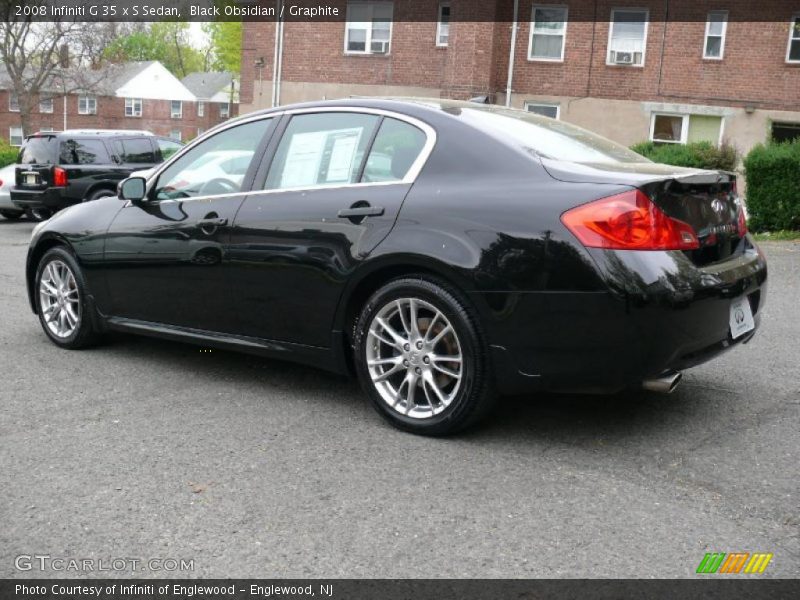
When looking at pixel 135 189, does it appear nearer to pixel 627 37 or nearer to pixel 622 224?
pixel 622 224

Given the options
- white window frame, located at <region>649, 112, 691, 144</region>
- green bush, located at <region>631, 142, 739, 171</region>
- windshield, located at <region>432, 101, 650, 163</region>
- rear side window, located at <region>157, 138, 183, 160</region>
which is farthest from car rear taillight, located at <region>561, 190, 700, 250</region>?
white window frame, located at <region>649, 112, 691, 144</region>

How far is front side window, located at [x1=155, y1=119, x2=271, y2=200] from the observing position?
523cm

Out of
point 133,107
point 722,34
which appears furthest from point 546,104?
point 133,107

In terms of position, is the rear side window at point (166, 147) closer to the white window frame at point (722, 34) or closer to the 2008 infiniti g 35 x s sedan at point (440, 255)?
the 2008 infiniti g 35 x s sedan at point (440, 255)

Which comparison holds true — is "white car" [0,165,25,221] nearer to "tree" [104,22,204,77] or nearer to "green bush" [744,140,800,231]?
"green bush" [744,140,800,231]

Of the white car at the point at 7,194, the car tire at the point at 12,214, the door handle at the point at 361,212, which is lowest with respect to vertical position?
the car tire at the point at 12,214

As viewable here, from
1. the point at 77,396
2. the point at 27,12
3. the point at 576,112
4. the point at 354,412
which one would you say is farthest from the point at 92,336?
the point at 27,12

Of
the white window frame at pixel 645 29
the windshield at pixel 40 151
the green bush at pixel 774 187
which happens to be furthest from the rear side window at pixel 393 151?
the white window frame at pixel 645 29

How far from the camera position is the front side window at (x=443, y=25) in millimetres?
24953

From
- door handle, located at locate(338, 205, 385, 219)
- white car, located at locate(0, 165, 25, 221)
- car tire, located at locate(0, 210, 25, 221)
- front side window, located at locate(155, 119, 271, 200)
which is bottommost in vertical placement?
car tire, located at locate(0, 210, 25, 221)

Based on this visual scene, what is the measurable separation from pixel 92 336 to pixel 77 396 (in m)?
1.14

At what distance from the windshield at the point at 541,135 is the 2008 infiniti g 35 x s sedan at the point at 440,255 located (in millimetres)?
18

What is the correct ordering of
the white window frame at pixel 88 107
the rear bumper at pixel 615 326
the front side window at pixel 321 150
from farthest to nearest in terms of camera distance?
1. the white window frame at pixel 88 107
2. the front side window at pixel 321 150
3. the rear bumper at pixel 615 326

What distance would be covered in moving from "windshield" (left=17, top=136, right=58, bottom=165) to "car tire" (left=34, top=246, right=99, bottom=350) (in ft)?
35.3
